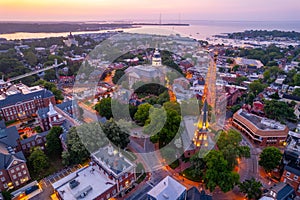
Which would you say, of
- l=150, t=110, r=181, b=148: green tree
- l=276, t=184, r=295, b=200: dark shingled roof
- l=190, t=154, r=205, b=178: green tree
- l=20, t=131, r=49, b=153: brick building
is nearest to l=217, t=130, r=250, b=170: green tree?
l=190, t=154, r=205, b=178: green tree

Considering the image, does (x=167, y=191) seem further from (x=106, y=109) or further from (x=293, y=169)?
(x=106, y=109)

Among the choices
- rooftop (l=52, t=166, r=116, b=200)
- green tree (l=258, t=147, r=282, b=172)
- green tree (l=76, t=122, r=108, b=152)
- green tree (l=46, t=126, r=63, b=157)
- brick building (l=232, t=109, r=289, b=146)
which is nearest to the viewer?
rooftop (l=52, t=166, r=116, b=200)

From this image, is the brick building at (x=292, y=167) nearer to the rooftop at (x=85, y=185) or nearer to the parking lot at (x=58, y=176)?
the rooftop at (x=85, y=185)

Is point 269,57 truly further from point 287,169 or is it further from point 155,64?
point 287,169

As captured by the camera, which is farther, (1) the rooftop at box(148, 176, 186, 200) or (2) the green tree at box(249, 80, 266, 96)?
(2) the green tree at box(249, 80, 266, 96)

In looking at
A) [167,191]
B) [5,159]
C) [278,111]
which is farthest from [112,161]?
[278,111]

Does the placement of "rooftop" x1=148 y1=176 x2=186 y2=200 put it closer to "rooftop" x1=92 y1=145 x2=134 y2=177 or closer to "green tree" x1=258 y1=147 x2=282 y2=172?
"rooftop" x1=92 y1=145 x2=134 y2=177

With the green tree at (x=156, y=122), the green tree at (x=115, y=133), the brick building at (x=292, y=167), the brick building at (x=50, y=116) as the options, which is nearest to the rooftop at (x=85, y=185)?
the green tree at (x=115, y=133)
